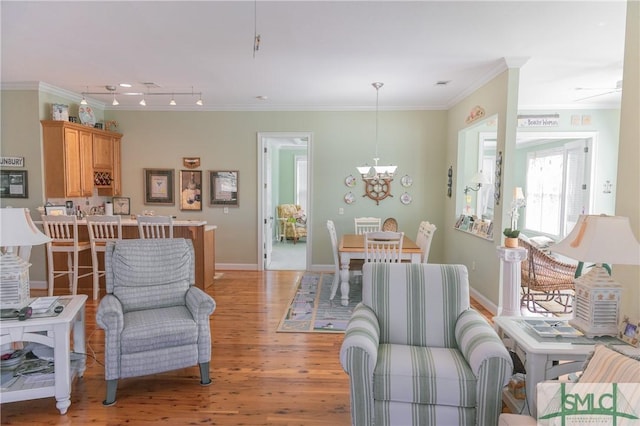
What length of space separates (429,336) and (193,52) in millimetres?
3460

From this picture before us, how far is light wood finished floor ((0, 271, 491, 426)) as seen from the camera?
7.86ft

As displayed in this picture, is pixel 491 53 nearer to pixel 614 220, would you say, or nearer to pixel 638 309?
pixel 614 220

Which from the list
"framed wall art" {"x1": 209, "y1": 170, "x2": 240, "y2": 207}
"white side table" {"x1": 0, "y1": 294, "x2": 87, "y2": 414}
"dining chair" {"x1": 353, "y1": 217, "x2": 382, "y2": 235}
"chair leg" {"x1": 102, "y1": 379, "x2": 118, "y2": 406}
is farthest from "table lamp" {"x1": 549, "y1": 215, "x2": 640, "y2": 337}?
"framed wall art" {"x1": 209, "y1": 170, "x2": 240, "y2": 207}

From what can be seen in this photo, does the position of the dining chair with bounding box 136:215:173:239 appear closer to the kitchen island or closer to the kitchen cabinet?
the kitchen island

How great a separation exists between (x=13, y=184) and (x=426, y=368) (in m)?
5.82

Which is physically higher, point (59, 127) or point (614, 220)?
point (59, 127)

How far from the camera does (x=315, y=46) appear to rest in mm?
3664

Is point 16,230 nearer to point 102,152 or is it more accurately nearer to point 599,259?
point 599,259

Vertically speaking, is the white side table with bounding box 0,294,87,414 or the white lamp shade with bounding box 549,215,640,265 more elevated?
the white lamp shade with bounding box 549,215,640,265

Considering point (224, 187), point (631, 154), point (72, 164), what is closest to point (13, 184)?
point (72, 164)

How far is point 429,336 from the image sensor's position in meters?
2.40

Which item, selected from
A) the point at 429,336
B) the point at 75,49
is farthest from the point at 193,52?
the point at 429,336

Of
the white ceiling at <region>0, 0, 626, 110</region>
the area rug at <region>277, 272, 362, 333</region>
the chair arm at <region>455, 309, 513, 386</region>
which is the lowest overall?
the area rug at <region>277, 272, 362, 333</region>

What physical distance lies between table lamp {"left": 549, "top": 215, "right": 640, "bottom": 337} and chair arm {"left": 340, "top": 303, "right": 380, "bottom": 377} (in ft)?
3.89
